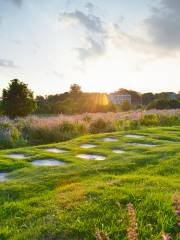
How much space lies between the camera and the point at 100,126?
51.4ft

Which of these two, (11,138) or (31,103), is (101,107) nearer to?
(31,103)

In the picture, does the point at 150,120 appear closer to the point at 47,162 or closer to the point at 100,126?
the point at 100,126

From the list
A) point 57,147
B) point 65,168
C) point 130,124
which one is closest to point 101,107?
point 130,124

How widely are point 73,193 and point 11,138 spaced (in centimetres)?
→ 764

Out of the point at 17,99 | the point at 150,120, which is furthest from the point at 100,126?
the point at 17,99

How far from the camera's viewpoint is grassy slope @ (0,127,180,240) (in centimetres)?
337

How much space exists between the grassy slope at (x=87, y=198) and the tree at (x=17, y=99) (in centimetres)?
1556

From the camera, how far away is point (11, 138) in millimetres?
11633

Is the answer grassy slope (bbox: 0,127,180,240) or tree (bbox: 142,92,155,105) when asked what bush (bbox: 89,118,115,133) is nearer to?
grassy slope (bbox: 0,127,180,240)

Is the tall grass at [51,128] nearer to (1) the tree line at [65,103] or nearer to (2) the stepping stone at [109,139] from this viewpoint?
(2) the stepping stone at [109,139]

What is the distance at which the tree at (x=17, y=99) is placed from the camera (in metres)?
21.9

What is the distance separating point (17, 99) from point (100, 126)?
783 centimetres

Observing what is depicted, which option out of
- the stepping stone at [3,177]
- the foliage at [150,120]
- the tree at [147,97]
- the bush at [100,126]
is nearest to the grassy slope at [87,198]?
the stepping stone at [3,177]

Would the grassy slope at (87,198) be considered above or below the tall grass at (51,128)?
below
